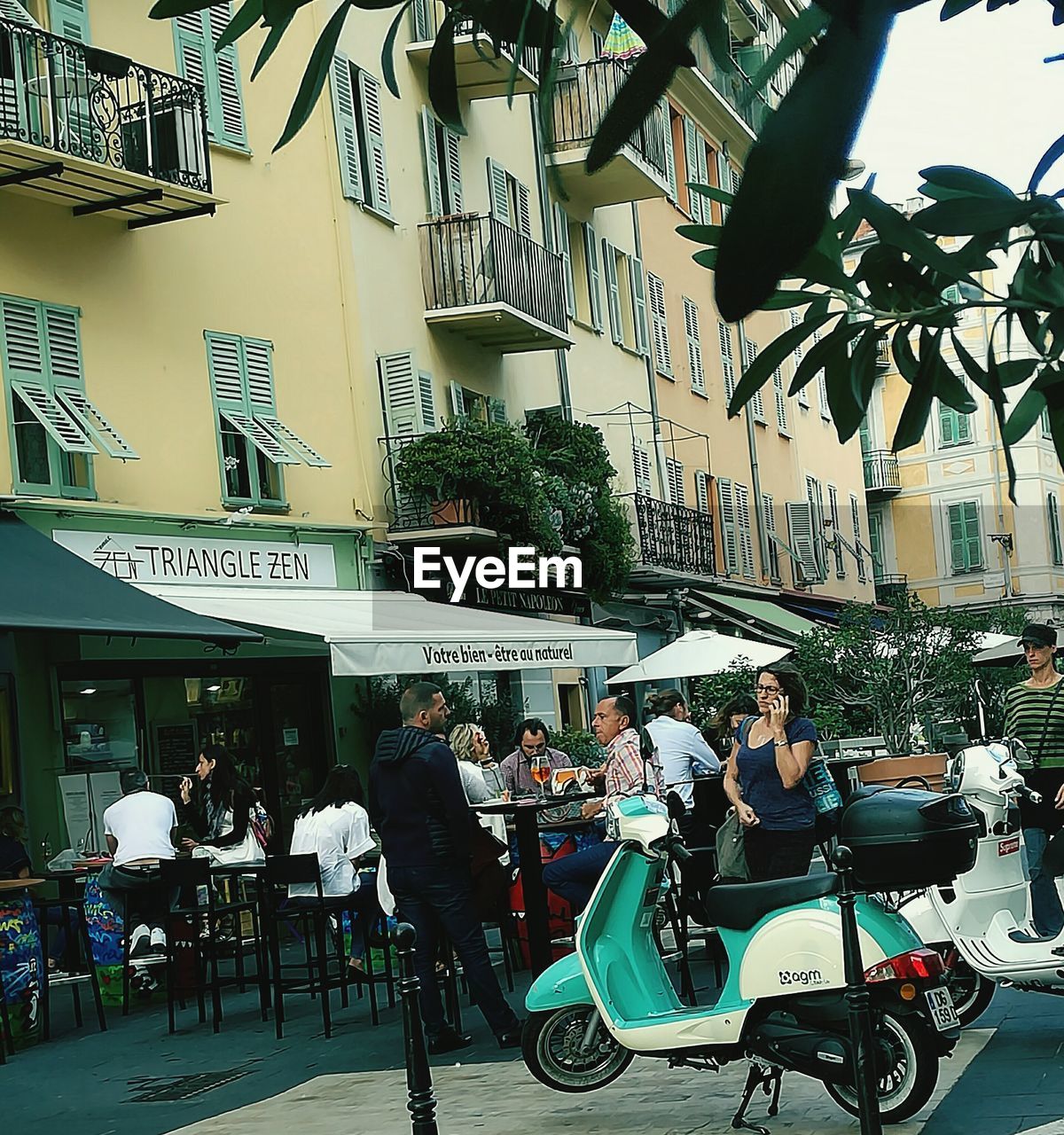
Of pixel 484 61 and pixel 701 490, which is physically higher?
pixel 701 490

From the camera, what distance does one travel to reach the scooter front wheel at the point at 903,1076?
6352 mm

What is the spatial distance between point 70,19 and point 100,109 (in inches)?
44.9

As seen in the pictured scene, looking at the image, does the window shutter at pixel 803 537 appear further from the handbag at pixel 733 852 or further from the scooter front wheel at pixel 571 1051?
the scooter front wheel at pixel 571 1051

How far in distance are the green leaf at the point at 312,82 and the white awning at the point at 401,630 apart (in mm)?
13300

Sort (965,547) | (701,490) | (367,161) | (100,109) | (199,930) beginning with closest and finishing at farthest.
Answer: (199,930)
(100,109)
(367,161)
(701,490)
(965,547)

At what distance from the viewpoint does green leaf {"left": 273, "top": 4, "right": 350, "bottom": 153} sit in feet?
3.14

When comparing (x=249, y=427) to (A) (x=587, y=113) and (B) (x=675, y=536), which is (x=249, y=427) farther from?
(A) (x=587, y=113)

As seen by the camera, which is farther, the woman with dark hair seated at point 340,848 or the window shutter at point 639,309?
the window shutter at point 639,309

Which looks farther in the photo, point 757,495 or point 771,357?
point 757,495

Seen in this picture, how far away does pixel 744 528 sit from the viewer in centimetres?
3431

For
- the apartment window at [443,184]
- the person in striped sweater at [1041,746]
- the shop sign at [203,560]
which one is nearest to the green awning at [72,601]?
the shop sign at [203,560]

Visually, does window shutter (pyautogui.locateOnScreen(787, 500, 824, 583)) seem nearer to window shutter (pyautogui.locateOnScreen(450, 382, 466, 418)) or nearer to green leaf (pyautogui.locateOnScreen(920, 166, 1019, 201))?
window shutter (pyautogui.locateOnScreen(450, 382, 466, 418))

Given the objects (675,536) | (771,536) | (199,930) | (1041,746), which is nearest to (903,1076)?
(1041,746)

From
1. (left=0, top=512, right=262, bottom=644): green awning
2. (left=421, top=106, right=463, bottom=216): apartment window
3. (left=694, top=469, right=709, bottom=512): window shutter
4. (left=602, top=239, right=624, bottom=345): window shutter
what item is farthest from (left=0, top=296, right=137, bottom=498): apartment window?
(left=694, top=469, right=709, bottom=512): window shutter
